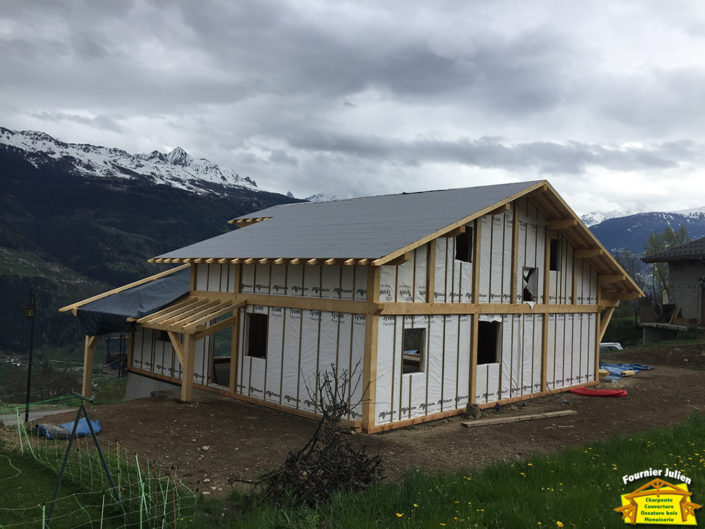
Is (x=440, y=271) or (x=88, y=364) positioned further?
(x=88, y=364)

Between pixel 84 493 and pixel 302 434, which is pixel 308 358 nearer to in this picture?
pixel 302 434

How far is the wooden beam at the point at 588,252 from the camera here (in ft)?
53.9

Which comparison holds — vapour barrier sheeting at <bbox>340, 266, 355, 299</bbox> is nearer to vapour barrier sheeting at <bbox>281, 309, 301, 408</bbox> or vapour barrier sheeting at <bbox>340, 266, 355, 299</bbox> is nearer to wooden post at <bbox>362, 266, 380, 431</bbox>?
wooden post at <bbox>362, 266, 380, 431</bbox>

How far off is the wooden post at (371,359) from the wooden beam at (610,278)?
10.5 meters

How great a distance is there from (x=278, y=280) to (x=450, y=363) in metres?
4.60

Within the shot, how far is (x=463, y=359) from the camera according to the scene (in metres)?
13.0

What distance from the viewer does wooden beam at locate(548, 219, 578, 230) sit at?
15.3 meters

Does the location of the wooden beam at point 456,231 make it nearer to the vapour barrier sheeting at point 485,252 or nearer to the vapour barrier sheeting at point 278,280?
the vapour barrier sheeting at point 485,252

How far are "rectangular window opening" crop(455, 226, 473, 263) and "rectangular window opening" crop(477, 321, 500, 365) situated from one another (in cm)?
218

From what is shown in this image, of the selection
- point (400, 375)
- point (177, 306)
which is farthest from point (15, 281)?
point (400, 375)

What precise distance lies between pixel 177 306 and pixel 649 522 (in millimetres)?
13024

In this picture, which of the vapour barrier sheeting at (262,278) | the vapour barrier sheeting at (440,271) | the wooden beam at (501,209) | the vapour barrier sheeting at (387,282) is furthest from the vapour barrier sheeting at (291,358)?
the wooden beam at (501,209)

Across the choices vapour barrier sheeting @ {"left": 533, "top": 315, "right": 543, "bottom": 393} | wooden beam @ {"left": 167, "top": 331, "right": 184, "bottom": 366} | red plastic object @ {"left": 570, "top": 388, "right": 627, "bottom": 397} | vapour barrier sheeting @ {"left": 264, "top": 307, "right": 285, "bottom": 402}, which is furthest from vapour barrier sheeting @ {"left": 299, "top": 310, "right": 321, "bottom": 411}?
red plastic object @ {"left": 570, "top": 388, "right": 627, "bottom": 397}

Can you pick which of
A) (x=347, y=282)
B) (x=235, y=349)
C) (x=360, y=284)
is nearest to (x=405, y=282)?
(x=360, y=284)
